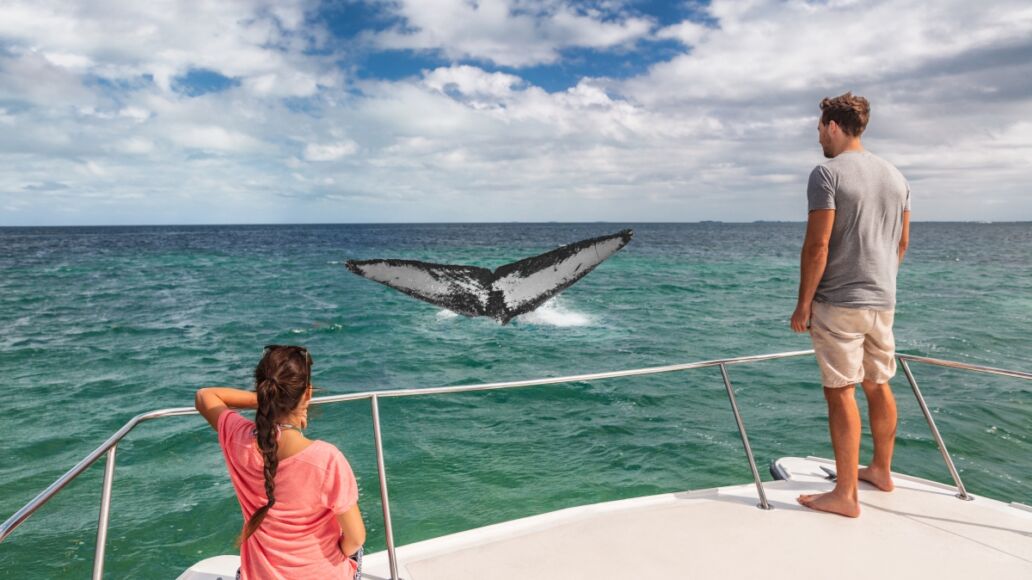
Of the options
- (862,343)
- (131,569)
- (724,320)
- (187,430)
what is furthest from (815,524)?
(724,320)

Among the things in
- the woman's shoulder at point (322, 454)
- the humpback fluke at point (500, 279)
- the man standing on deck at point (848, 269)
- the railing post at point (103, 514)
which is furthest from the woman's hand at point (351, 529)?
the humpback fluke at point (500, 279)

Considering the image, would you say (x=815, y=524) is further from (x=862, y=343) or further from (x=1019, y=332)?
(x=1019, y=332)

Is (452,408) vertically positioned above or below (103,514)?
below

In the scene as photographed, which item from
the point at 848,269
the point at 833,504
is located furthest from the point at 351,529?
the point at 848,269

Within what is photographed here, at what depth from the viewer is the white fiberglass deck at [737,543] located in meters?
3.22

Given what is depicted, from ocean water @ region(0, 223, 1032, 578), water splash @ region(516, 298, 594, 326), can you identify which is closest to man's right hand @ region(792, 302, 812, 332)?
ocean water @ region(0, 223, 1032, 578)

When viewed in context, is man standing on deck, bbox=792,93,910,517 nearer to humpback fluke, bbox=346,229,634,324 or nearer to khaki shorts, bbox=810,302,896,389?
khaki shorts, bbox=810,302,896,389

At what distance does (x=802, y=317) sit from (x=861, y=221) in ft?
2.29

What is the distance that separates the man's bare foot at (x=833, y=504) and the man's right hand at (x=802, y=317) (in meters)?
1.13

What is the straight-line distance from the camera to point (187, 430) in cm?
1058

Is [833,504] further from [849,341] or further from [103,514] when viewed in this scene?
[103,514]

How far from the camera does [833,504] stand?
12.7 feet

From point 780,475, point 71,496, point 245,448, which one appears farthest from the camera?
point 71,496

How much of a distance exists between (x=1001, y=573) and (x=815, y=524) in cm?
92
